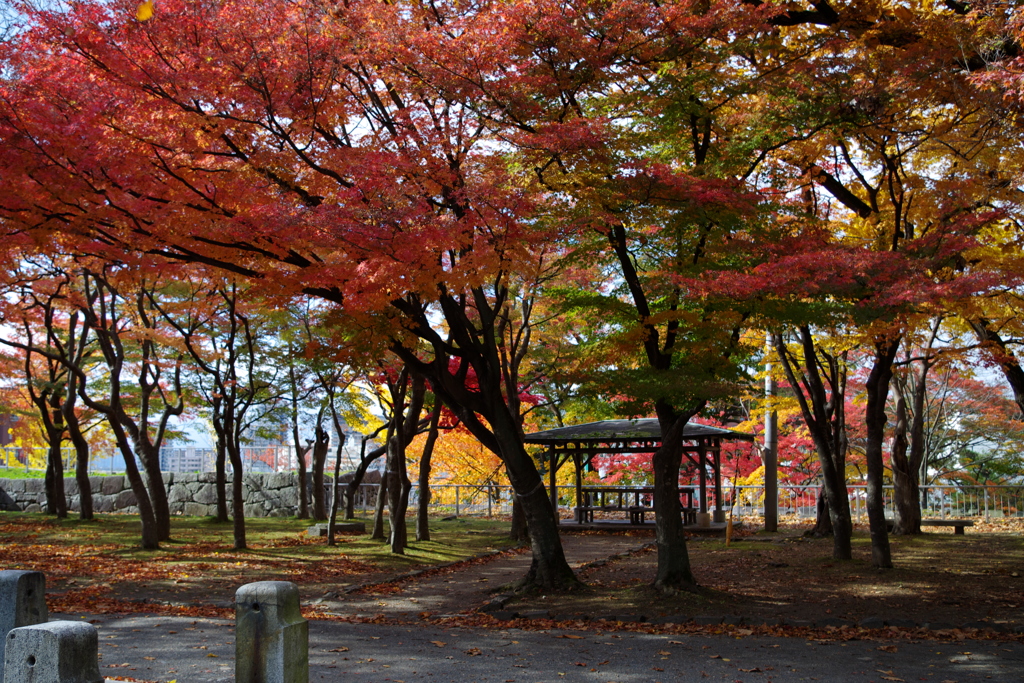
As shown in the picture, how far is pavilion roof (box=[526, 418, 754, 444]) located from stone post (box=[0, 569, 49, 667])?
16298 mm

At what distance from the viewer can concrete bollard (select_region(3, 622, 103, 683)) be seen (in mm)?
3256

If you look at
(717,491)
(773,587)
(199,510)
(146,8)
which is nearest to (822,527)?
(717,491)

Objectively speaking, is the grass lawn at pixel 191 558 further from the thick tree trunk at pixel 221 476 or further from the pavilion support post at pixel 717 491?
the pavilion support post at pixel 717 491

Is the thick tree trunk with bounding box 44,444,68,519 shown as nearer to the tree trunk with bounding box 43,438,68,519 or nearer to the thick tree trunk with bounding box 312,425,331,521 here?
the tree trunk with bounding box 43,438,68,519

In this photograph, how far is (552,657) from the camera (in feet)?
22.1

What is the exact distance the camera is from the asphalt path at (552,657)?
602 cm

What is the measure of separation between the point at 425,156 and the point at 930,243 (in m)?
6.00

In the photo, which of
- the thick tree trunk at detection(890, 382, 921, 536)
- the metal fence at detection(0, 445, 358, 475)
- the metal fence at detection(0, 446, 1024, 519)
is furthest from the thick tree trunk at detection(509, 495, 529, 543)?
the metal fence at detection(0, 445, 358, 475)

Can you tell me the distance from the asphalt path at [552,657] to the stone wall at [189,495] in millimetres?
15997

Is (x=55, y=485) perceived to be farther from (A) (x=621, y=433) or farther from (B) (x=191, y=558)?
(A) (x=621, y=433)

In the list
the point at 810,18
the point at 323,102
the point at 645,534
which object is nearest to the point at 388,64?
the point at 323,102

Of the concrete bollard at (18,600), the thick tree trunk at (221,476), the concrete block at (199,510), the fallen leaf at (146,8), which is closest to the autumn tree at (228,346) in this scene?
the thick tree trunk at (221,476)

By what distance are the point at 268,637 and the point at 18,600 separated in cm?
148

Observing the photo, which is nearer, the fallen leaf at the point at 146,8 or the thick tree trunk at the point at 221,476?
the fallen leaf at the point at 146,8
